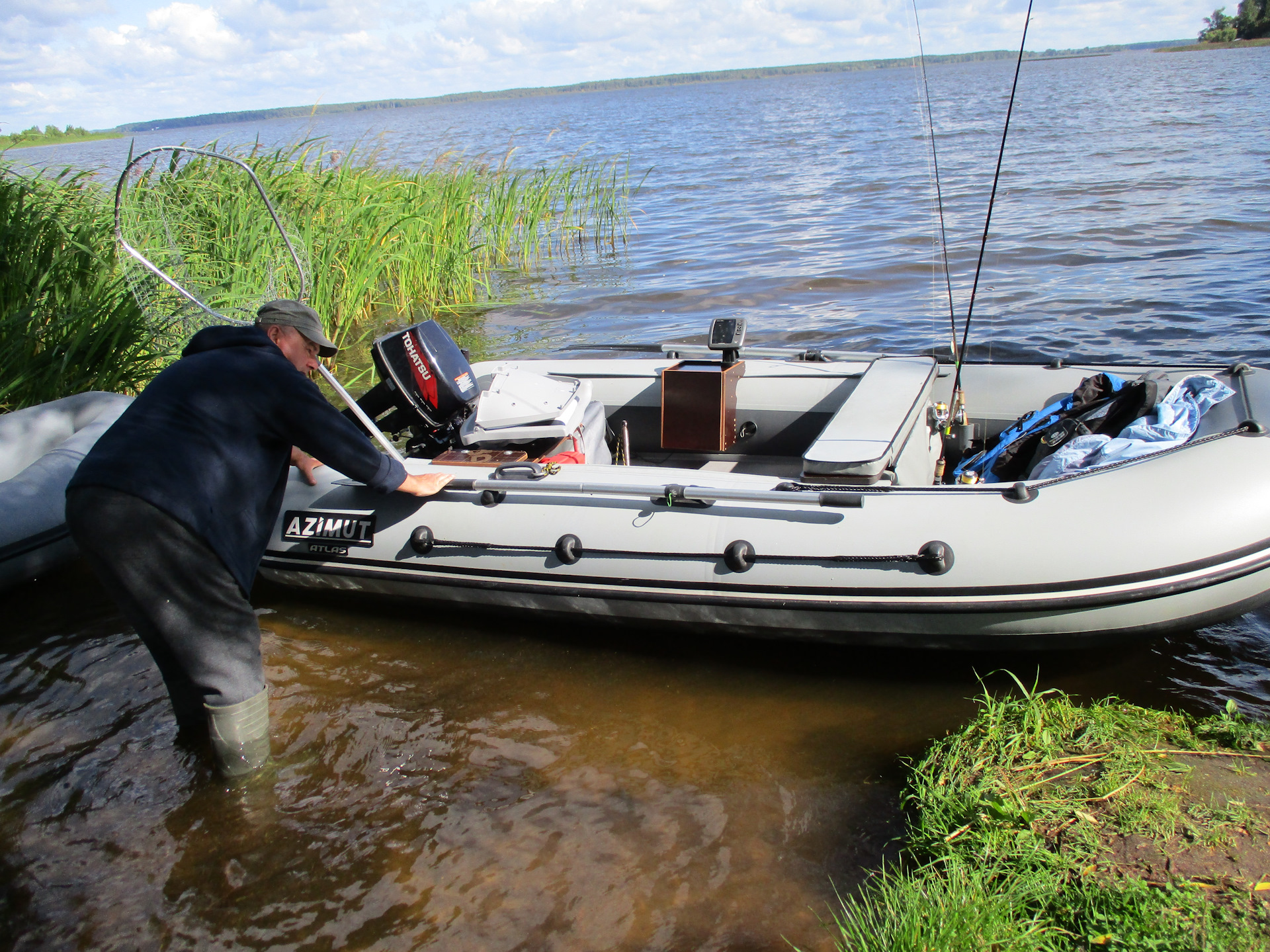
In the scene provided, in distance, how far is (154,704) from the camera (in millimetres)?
3160

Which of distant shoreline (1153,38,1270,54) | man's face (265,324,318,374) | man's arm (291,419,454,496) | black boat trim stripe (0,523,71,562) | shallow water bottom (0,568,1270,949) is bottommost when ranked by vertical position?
shallow water bottom (0,568,1270,949)

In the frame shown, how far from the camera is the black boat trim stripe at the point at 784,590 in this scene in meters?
2.71

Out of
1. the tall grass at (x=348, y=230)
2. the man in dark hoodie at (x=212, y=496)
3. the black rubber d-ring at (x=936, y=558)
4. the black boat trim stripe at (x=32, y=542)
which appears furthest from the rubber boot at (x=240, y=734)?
the tall grass at (x=348, y=230)

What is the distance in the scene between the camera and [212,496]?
2.42 meters

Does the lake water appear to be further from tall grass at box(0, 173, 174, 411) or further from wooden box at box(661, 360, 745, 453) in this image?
tall grass at box(0, 173, 174, 411)

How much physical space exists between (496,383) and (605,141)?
2277cm

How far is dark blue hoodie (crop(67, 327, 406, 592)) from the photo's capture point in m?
2.34

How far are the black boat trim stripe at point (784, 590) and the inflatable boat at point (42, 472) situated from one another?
3.57ft

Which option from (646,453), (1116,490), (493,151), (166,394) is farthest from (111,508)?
(493,151)

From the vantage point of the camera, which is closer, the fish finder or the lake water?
the lake water

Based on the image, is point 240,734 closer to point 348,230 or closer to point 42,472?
point 42,472

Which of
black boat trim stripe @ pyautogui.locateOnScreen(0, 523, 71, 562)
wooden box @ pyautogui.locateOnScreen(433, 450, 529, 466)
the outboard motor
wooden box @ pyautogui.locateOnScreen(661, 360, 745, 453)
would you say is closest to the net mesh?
black boat trim stripe @ pyautogui.locateOnScreen(0, 523, 71, 562)

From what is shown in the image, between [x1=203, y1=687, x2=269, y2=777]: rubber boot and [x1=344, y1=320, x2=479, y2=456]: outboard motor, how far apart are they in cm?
146

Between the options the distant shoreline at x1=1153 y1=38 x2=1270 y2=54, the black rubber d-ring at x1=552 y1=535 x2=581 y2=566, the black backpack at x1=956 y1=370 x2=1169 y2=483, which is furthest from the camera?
the distant shoreline at x1=1153 y1=38 x2=1270 y2=54
